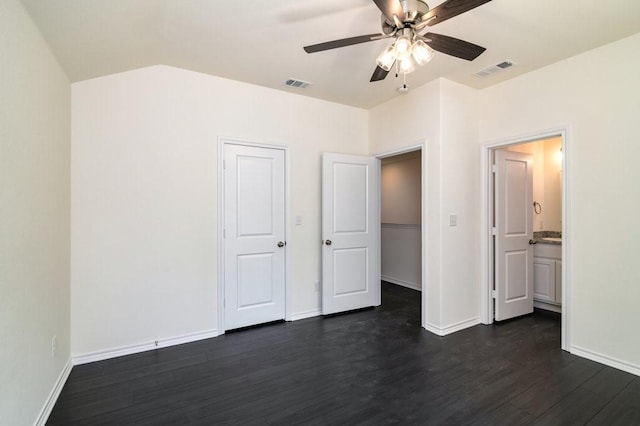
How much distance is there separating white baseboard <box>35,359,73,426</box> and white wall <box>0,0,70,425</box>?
41 millimetres

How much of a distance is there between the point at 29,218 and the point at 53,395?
129 centimetres

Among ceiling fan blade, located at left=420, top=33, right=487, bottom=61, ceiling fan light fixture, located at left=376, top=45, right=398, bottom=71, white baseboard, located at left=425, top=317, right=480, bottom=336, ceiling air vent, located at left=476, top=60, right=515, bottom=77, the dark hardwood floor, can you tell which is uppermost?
ceiling air vent, located at left=476, top=60, right=515, bottom=77

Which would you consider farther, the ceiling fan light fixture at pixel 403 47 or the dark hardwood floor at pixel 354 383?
the dark hardwood floor at pixel 354 383

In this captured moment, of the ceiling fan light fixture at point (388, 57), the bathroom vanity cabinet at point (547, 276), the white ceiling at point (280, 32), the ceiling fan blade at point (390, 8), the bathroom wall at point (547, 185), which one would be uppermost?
the white ceiling at point (280, 32)

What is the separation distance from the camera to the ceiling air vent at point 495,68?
2988 millimetres

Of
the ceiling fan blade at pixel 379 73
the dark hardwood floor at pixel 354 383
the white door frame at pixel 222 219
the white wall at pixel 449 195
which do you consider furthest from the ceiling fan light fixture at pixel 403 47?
the dark hardwood floor at pixel 354 383

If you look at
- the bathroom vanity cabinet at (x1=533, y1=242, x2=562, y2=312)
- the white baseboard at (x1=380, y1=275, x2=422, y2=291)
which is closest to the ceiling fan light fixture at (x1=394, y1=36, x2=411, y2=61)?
the bathroom vanity cabinet at (x1=533, y1=242, x2=562, y2=312)

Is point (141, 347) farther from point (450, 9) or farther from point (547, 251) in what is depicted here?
point (547, 251)

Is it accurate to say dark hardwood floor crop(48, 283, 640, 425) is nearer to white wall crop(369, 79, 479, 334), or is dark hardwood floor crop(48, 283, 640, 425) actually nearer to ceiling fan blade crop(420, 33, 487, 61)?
white wall crop(369, 79, 479, 334)

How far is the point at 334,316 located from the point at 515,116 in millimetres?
3088

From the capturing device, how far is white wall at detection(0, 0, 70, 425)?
1532 millimetres

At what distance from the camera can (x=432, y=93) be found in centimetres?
339

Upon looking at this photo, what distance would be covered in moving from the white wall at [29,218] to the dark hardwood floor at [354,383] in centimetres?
48

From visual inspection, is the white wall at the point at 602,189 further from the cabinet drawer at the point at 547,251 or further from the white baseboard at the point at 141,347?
the white baseboard at the point at 141,347
